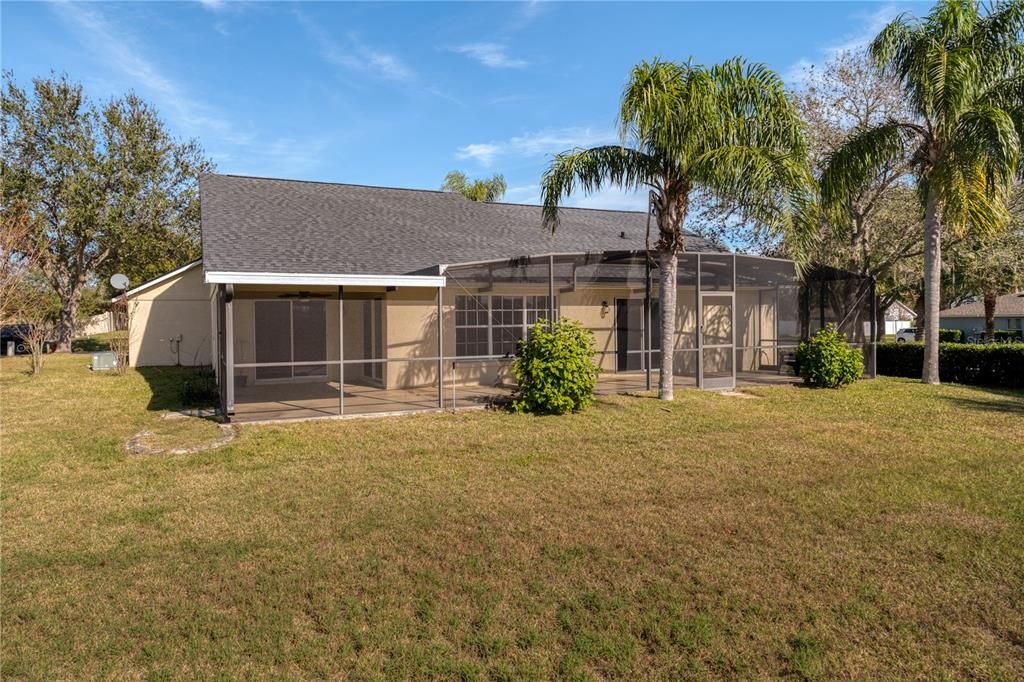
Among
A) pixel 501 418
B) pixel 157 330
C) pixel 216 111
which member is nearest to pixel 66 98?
pixel 157 330

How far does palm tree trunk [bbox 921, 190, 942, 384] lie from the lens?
15.0 metres

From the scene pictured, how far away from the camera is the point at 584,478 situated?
23.5ft

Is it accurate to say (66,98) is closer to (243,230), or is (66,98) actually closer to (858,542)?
(243,230)

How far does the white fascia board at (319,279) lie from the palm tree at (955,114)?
1119 cm

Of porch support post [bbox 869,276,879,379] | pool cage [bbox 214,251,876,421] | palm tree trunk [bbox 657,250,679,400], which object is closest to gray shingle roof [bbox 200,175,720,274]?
pool cage [bbox 214,251,876,421]

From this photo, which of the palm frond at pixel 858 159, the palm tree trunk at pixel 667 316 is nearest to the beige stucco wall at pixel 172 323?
the palm tree trunk at pixel 667 316

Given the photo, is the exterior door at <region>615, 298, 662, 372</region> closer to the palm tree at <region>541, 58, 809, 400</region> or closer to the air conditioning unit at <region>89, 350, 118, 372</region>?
the palm tree at <region>541, 58, 809, 400</region>

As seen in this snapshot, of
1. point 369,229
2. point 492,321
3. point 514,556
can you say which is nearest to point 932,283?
point 492,321

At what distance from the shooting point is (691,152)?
11.3 metres

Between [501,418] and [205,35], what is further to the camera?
[205,35]

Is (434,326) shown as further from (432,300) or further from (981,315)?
(981,315)

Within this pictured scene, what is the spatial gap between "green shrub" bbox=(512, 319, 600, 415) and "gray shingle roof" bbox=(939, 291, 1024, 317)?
44498 millimetres

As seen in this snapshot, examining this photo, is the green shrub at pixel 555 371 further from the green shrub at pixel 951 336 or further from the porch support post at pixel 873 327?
the green shrub at pixel 951 336

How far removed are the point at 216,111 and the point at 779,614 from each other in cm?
1536
